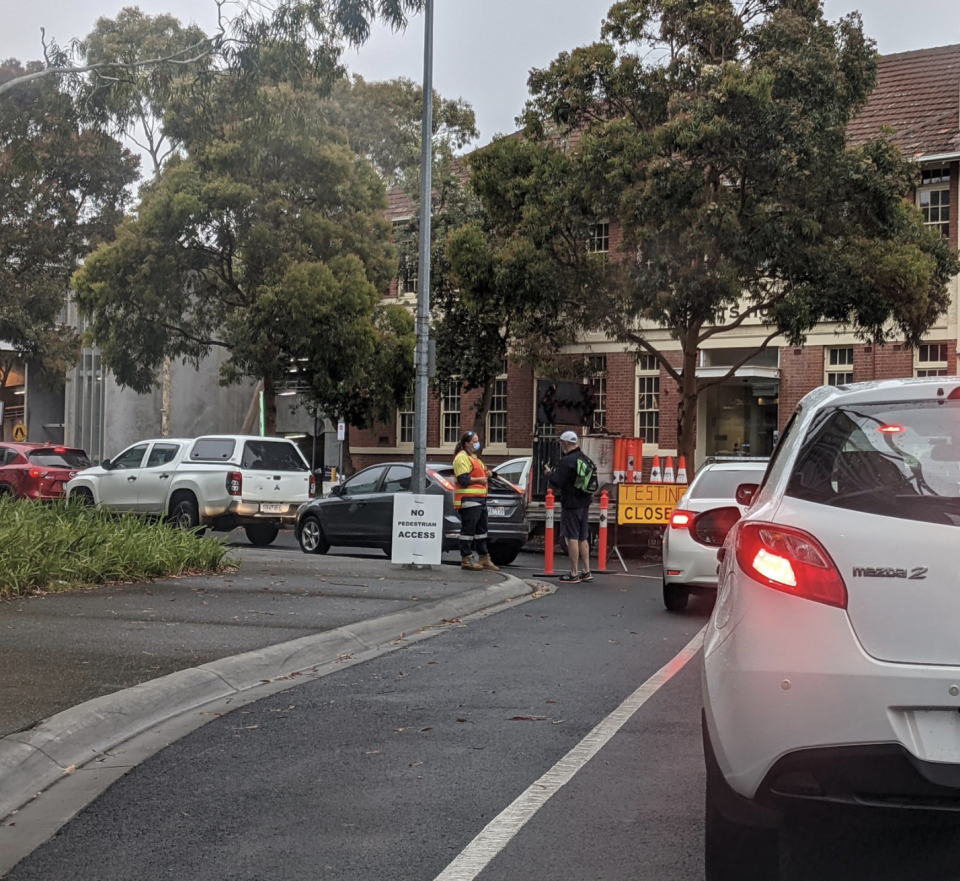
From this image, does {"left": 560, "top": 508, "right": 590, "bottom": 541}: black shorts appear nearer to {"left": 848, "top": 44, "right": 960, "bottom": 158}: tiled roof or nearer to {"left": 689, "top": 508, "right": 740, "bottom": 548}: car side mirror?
{"left": 689, "top": 508, "right": 740, "bottom": 548}: car side mirror

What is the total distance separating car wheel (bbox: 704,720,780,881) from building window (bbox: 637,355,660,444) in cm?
3084

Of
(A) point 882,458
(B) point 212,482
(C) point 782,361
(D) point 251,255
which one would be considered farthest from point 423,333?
(C) point 782,361

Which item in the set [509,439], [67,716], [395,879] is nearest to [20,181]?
[509,439]

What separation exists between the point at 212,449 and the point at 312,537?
99.0 inches

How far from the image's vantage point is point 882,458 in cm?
415

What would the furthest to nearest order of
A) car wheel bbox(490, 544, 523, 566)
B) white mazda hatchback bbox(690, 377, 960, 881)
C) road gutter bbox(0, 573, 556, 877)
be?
car wheel bbox(490, 544, 523, 566)
road gutter bbox(0, 573, 556, 877)
white mazda hatchback bbox(690, 377, 960, 881)

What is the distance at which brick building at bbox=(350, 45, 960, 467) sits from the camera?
30797 mm

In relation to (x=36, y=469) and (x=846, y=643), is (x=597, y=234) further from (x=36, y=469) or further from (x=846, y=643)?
(x=846, y=643)

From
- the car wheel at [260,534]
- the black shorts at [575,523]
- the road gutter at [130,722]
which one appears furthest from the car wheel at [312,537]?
the road gutter at [130,722]

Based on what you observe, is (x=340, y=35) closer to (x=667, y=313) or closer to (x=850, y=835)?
(x=667, y=313)

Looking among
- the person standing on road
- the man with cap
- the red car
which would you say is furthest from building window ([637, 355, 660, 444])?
the man with cap

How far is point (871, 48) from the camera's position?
2328cm

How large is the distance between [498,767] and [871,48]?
20.4m

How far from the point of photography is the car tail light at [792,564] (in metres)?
3.79
